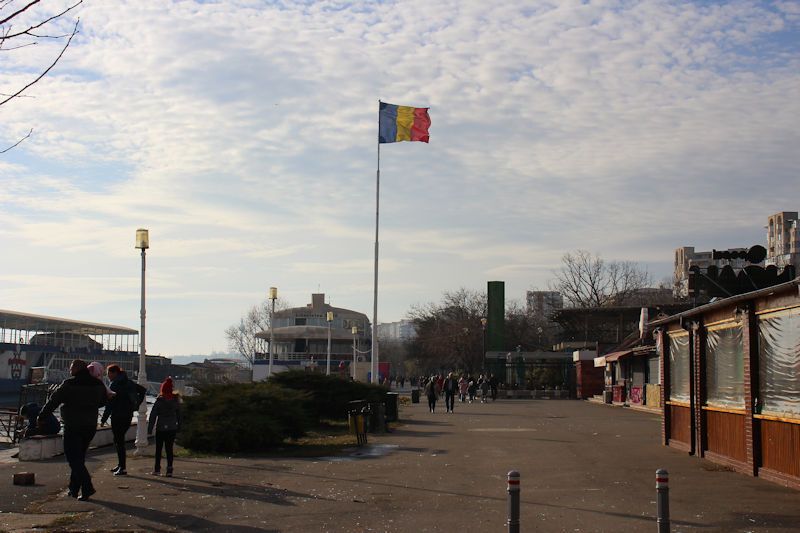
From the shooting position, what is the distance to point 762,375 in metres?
15.1

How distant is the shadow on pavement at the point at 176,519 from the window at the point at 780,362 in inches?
315

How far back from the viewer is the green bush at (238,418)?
1945 cm

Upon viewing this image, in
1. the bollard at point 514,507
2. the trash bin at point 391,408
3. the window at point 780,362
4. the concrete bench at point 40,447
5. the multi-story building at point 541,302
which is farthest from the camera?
the multi-story building at point 541,302

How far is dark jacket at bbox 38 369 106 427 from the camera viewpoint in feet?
42.3

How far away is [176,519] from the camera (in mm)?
11492

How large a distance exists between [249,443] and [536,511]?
9.39 metres

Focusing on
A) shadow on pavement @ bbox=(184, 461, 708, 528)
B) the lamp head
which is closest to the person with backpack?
shadow on pavement @ bbox=(184, 461, 708, 528)

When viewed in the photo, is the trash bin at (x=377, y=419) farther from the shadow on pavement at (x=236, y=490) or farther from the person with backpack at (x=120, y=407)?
the shadow on pavement at (x=236, y=490)

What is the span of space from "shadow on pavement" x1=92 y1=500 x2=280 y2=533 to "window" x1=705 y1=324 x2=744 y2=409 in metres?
9.54

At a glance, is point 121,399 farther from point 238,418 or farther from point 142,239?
point 142,239

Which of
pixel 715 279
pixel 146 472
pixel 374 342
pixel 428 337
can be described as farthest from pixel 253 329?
pixel 146 472

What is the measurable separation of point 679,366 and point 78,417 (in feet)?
45.1

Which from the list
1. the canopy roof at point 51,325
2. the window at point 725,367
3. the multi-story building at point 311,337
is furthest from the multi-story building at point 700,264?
the canopy roof at point 51,325

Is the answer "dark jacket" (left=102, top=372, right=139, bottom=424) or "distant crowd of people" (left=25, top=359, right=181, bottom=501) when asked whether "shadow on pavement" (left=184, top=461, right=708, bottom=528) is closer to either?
"distant crowd of people" (left=25, top=359, right=181, bottom=501)
